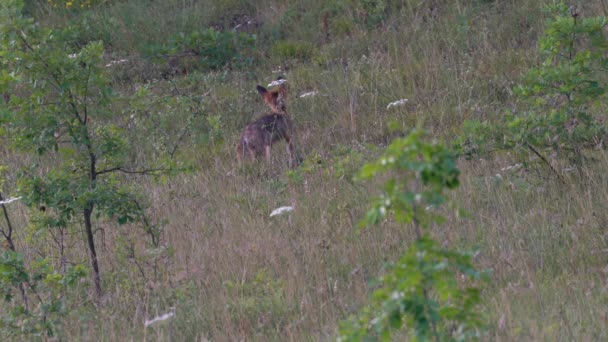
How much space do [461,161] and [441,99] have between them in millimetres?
2386

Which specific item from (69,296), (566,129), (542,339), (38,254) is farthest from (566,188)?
(38,254)

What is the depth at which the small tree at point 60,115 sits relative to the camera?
22.3 feet

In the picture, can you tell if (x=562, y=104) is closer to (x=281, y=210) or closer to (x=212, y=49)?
(x=281, y=210)

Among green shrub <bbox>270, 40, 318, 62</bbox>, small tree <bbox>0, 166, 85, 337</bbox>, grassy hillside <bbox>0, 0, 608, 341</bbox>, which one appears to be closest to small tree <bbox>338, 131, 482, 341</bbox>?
grassy hillside <bbox>0, 0, 608, 341</bbox>

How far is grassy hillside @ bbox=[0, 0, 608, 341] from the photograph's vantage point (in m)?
6.10

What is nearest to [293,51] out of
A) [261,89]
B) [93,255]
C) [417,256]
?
[261,89]

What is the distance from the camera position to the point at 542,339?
499 centimetres

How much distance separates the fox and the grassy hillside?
169 millimetres

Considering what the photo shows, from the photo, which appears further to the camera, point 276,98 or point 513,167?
point 276,98

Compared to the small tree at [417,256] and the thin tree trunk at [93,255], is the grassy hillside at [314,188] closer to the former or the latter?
the thin tree trunk at [93,255]

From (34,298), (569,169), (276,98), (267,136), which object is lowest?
(267,136)

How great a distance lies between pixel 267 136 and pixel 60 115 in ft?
11.5

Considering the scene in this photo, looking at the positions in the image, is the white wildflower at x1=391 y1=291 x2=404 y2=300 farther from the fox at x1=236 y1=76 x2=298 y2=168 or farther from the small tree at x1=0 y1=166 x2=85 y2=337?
the fox at x1=236 y1=76 x2=298 y2=168

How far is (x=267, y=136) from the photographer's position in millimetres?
10273
